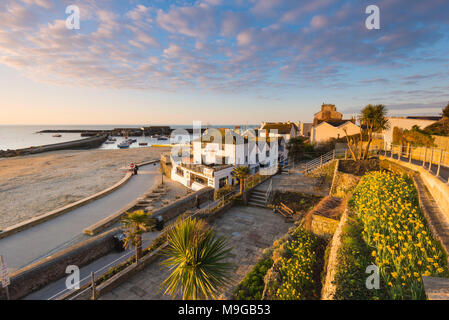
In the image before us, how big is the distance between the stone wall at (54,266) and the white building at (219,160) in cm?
1197

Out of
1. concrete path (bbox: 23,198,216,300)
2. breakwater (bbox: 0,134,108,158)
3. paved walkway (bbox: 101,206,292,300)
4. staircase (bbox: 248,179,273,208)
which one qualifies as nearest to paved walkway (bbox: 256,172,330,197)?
staircase (bbox: 248,179,273,208)

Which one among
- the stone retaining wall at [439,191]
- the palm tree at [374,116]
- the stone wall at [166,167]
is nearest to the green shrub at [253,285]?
the stone retaining wall at [439,191]

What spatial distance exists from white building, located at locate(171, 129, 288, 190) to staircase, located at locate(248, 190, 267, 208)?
4741 mm

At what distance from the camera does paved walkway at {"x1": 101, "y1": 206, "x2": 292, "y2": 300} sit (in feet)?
26.9

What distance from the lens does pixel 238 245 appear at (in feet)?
37.2

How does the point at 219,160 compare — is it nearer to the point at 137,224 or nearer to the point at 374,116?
the point at 374,116

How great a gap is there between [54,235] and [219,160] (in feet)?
60.6

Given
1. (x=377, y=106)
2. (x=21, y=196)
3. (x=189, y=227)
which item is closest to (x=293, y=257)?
(x=189, y=227)

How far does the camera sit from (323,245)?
362 inches

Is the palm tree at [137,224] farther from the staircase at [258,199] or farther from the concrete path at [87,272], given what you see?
the staircase at [258,199]

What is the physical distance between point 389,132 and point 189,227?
3421 cm

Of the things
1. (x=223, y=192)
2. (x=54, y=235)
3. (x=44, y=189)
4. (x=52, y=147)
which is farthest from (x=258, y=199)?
(x=52, y=147)

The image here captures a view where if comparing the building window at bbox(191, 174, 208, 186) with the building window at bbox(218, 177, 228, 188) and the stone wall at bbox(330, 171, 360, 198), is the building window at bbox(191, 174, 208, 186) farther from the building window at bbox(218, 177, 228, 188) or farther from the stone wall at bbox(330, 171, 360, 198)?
the stone wall at bbox(330, 171, 360, 198)
